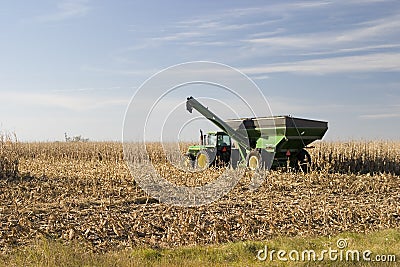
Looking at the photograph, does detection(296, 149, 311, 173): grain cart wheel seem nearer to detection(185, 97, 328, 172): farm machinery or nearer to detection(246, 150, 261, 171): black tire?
detection(185, 97, 328, 172): farm machinery

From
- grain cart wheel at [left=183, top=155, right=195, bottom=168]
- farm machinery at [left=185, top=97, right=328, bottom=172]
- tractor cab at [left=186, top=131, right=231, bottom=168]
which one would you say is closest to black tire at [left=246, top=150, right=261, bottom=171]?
farm machinery at [left=185, top=97, right=328, bottom=172]

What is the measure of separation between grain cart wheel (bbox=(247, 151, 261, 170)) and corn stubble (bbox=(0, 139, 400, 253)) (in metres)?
0.74

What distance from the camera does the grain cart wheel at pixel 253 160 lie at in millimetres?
19239

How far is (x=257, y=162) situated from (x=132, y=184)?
5170 millimetres

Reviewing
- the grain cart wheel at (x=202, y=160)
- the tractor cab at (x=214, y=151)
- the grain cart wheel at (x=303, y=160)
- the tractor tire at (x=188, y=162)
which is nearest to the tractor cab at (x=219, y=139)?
the tractor cab at (x=214, y=151)

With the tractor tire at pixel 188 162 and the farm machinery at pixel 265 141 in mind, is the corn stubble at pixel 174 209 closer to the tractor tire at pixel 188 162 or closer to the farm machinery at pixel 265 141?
the farm machinery at pixel 265 141

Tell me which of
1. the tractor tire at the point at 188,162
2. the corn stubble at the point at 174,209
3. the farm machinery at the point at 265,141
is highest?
the farm machinery at the point at 265,141

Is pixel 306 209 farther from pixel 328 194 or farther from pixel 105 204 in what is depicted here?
pixel 105 204

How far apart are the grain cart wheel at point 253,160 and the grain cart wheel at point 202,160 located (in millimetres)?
2201

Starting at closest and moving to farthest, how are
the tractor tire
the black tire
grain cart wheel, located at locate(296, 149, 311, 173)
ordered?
1. the black tire
2. grain cart wheel, located at locate(296, 149, 311, 173)
3. the tractor tire

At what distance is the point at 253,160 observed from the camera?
19469 millimetres

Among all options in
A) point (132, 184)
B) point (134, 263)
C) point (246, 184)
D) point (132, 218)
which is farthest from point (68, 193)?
point (134, 263)

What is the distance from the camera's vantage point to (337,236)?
9602mm

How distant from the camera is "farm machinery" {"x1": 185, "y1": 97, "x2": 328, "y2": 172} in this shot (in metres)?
19.4
